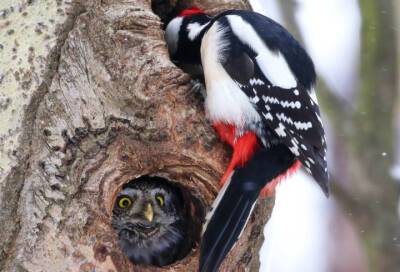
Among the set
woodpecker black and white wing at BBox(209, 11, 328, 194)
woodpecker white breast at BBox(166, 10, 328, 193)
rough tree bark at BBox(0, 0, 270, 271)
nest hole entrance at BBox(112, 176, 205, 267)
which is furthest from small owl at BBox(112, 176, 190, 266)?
woodpecker black and white wing at BBox(209, 11, 328, 194)

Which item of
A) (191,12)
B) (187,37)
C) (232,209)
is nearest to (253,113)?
(232,209)

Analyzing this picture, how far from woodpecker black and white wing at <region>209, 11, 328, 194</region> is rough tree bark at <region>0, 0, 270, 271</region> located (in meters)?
0.23

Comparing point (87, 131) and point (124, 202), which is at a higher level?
point (87, 131)

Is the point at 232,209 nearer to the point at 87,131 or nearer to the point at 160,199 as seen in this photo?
the point at 87,131

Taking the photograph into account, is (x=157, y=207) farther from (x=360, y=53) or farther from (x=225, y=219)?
(x=360, y=53)

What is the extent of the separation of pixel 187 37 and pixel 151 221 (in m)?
0.89

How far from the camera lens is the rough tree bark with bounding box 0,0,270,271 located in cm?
263

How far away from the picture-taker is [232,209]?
9.41 ft

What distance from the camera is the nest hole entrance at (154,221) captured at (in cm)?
364

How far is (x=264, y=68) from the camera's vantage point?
314 cm

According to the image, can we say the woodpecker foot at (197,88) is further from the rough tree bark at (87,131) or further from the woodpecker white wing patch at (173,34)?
the woodpecker white wing patch at (173,34)

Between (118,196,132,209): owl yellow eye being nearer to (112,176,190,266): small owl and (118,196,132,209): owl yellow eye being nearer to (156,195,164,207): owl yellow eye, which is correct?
(112,176,190,266): small owl

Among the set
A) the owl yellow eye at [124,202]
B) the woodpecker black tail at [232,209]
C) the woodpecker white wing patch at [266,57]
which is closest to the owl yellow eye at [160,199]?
the owl yellow eye at [124,202]

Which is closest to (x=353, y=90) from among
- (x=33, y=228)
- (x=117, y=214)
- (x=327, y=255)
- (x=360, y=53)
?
(x=360, y=53)
